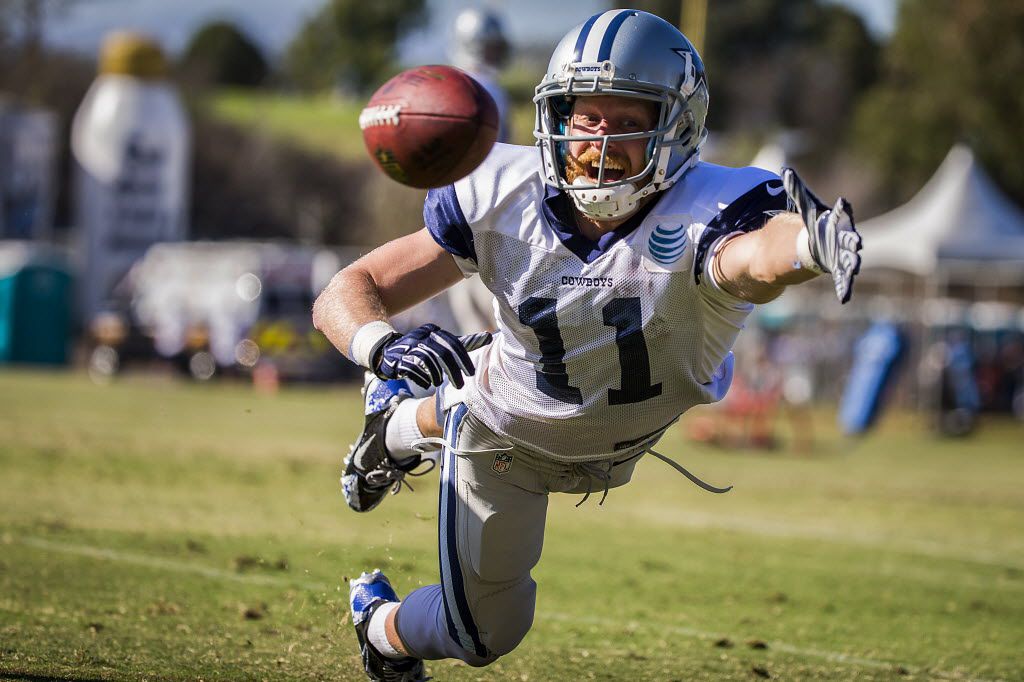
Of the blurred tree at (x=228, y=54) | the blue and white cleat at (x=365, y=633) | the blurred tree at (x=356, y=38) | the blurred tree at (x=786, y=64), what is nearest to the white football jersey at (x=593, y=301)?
the blue and white cleat at (x=365, y=633)

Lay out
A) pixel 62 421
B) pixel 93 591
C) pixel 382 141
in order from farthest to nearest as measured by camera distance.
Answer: pixel 62 421, pixel 93 591, pixel 382 141

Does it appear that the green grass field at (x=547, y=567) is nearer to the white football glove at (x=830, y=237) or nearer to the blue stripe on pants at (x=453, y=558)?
the blue stripe on pants at (x=453, y=558)

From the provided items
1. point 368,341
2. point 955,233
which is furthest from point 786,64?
point 368,341

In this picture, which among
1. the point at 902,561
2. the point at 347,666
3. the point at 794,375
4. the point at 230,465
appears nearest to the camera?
the point at 347,666

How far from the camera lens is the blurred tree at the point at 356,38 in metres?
50.9

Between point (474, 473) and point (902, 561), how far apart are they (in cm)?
392

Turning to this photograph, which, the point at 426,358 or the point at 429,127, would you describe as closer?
the point at 426,358

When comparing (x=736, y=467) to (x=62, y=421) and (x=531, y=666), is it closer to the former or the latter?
(x=62, y=421)

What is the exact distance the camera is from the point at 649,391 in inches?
137

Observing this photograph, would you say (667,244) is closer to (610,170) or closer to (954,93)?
(610,170)

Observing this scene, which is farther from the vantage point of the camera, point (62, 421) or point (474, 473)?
point (62, 421)

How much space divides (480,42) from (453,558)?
504 centimetres

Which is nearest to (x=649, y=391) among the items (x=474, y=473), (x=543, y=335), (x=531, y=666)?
(x=543, y=335)

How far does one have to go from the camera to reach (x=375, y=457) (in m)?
4.20
